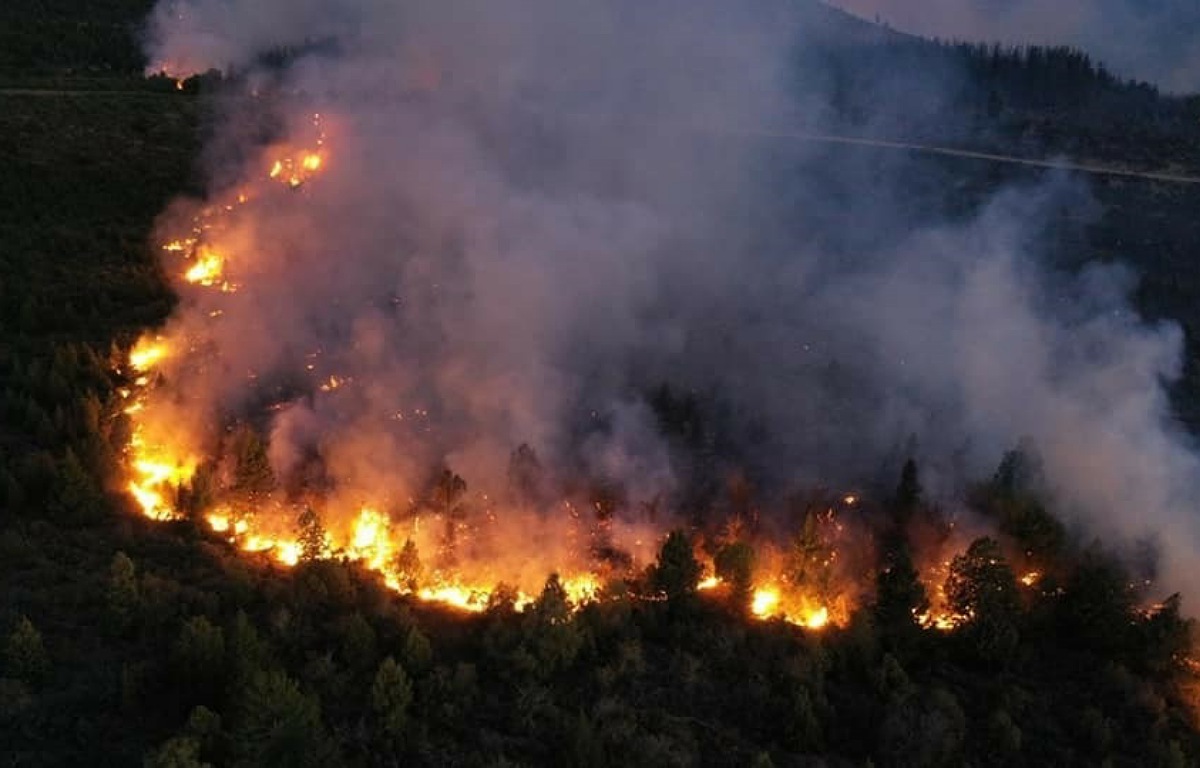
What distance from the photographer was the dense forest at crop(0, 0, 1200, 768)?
17.9m

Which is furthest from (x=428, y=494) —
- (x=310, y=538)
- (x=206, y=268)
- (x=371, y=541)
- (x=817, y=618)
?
(x=206, y=268)

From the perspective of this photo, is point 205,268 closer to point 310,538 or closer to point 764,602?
point 310,538

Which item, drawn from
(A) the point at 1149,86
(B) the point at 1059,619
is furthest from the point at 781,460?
(A) the point at 1149,86

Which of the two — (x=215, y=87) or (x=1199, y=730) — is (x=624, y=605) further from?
(x=215, y=87)

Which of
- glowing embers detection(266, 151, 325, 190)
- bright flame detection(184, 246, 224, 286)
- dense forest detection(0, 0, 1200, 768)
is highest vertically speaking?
glowing embers detection(266, 151, 325, 190)

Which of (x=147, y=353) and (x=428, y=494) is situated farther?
(x=147, y=353)

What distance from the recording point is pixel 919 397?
108 feet

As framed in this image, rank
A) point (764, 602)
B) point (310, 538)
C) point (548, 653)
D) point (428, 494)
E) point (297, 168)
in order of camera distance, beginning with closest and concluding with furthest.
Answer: point (548, 653)
point (310, 538)
point (764, 602)
point (428, 494)
point (297, 168)

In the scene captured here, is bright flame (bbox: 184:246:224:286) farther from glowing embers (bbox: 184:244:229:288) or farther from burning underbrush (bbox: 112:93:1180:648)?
burning underbrush (bbox: 112:93:1180:648)

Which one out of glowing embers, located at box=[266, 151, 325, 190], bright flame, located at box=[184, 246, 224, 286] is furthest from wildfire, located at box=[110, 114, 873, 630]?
glowing embers, located at box=[266, 151, 325, 190]

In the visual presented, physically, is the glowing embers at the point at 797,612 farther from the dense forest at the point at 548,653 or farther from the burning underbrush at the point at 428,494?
the dense forest at the point at 548,653

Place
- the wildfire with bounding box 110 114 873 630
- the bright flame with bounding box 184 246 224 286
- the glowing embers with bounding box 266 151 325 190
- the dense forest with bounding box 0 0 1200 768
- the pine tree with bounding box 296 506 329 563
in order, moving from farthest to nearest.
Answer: the glowing embers with bounding box 266 151 325 190 → the bright flame with bounding box 184 246 224 286 → the wildfire with bounding box 110 114 873 630 → the pine tree with bounding box 296 506 329 563 → the dense forest with bounding box 0 0 1200 768

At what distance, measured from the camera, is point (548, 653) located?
66.4ft

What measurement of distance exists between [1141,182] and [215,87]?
56.8 metres
